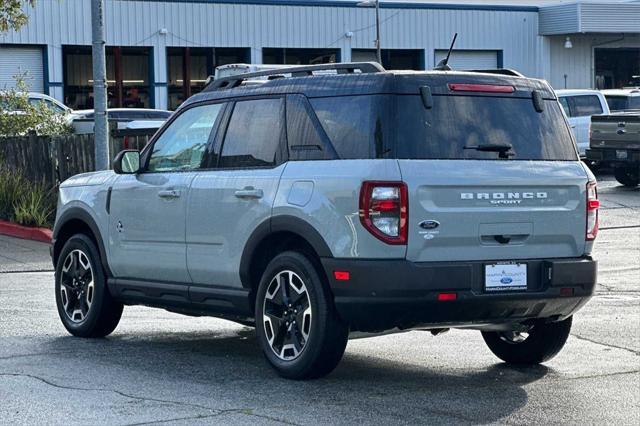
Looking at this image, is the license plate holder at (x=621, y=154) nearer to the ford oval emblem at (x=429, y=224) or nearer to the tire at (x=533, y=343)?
the tire at (x=533, y=343)

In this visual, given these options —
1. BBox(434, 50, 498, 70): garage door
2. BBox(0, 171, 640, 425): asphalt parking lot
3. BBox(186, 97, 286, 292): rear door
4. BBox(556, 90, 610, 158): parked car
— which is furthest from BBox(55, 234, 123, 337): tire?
BBox(434, 50, 498, 70): garage door

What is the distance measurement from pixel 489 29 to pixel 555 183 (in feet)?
142

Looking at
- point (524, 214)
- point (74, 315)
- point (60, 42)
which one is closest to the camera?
point (524, 214)

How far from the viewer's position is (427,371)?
8875mm

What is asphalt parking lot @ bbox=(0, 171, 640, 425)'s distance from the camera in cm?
736

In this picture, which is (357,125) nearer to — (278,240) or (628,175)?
(278,240)

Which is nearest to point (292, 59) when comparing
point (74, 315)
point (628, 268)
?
point (628, 268)

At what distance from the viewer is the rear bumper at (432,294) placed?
7.68 m

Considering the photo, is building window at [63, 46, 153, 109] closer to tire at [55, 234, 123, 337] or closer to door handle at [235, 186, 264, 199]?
tire at [55, 234, 123, 337]

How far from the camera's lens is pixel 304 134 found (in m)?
8.38

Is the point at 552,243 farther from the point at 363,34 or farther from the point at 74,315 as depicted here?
the point at 363,34

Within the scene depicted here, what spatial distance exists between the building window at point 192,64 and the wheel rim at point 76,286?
120 feet

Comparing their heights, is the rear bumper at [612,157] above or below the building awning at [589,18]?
below

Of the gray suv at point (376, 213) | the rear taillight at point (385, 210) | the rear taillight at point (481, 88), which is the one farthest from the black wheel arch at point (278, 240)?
the rear taillight at point (481, 88)
